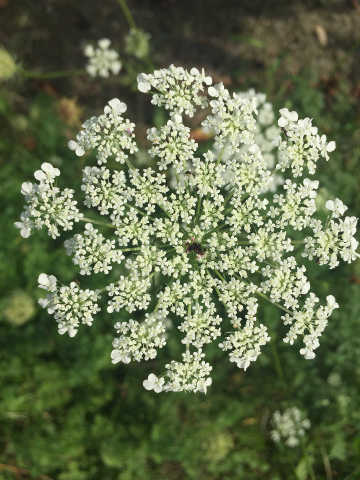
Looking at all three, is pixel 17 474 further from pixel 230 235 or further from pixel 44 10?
pixel 44 10

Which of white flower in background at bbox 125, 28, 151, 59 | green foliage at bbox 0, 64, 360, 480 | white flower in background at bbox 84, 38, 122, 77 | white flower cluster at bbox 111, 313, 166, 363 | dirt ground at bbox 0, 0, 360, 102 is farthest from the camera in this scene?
dirt ground at bbox 0, 0, 360, 102

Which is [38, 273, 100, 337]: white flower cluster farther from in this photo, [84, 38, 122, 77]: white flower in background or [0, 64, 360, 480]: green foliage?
[84, 38, 122, 77]: white flower in background

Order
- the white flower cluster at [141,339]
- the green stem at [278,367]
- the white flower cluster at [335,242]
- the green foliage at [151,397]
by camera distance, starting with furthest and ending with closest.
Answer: the green foliage at [151,397], the green stem at [278,367], the white flower cluster at [335,242], the white flower cluster at [141,339]

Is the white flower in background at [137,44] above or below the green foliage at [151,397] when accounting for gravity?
above

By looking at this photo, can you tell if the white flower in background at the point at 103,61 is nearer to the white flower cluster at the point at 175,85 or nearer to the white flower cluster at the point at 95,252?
the white flower cluster at the point at 175,85

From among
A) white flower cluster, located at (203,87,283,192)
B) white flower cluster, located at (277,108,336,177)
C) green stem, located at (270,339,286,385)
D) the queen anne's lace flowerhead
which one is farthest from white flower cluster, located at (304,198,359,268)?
green stem, located at (270,339,286,385)

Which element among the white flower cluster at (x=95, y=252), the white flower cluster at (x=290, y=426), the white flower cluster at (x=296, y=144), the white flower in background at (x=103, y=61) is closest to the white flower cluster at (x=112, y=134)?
the white flower cluster at (x=95, y=252)

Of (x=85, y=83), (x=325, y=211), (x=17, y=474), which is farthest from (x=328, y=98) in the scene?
(x=17, y=474)
